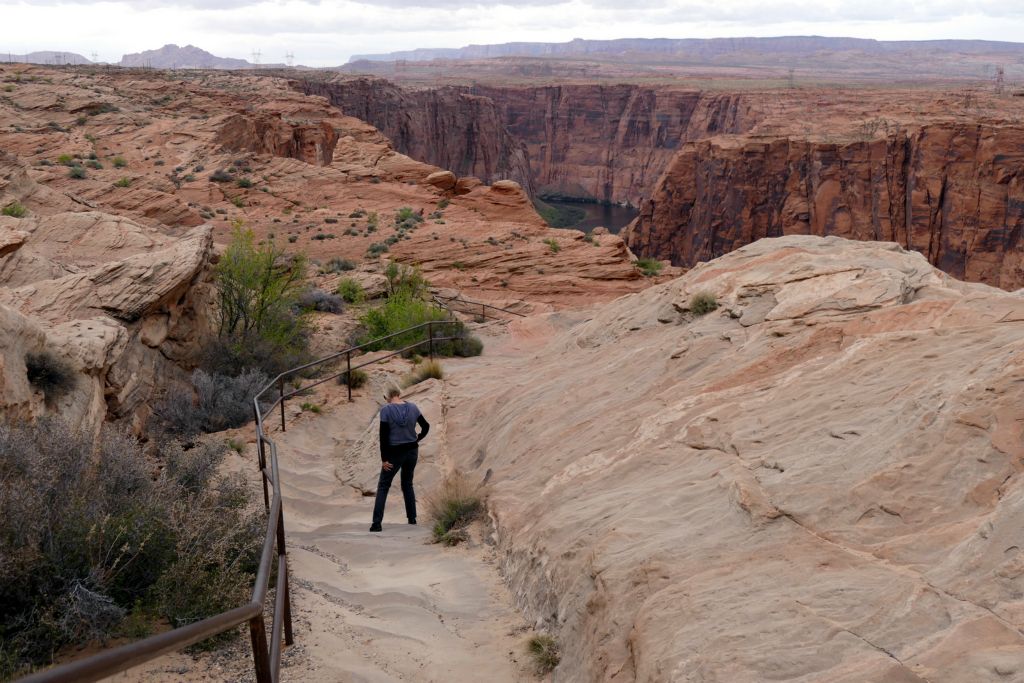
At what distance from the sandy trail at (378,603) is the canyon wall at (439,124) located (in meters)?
76.5

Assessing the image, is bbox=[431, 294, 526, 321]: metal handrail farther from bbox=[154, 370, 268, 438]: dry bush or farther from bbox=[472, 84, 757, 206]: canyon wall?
bbox=[472, 84, 757, 206]: canyon wall

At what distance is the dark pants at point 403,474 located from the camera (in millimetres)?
7809

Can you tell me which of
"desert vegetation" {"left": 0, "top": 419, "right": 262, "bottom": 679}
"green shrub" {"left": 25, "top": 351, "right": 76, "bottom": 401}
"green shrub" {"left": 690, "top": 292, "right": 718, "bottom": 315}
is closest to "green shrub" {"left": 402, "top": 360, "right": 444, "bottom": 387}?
"green shrub" {"left": 690, "top": 292, "right": 718, "bottom": 315}

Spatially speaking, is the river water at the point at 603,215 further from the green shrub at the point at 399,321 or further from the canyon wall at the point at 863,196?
the green shrub at the point at 399,321

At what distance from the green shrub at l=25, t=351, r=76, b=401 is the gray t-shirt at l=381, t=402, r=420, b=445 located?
9.30 ft

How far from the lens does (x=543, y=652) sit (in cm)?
Result: 480

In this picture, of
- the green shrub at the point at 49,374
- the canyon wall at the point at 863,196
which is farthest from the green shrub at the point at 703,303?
the canyon wall at the point at 863,196

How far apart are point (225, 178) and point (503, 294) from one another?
52.5 ft

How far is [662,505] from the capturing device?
5191mm

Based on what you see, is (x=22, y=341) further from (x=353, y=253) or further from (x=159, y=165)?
(x=159, y=165)

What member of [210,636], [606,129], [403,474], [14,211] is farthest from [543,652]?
[606,129]

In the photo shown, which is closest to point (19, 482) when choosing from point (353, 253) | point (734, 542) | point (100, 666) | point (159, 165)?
point (100, 666)

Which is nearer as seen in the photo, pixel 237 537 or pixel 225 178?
pixel 237 537

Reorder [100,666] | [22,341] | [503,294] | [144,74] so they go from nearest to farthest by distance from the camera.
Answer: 1. [100,666]
2. [22,341]
3. [503,294]
4. [144,74]
